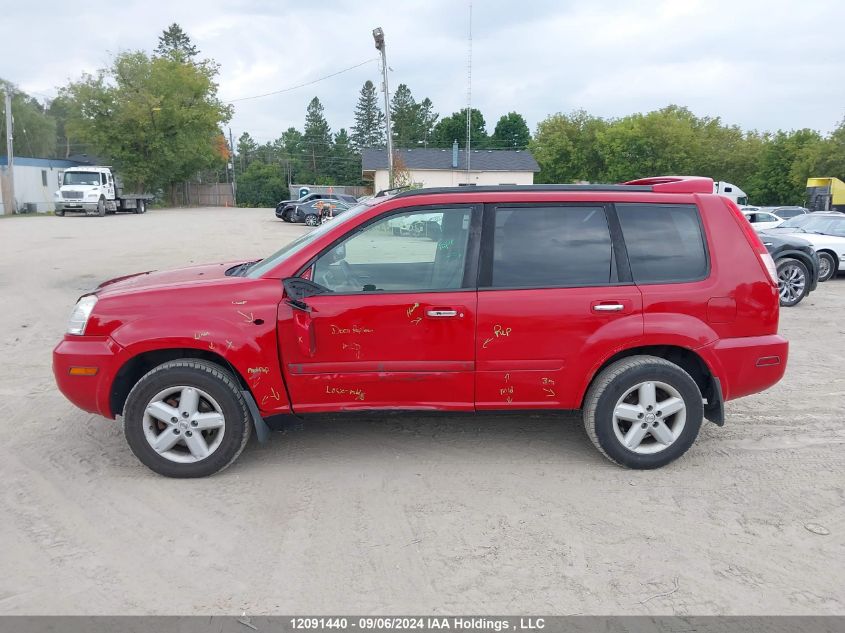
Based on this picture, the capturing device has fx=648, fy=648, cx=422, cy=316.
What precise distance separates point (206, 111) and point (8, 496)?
58.7 m

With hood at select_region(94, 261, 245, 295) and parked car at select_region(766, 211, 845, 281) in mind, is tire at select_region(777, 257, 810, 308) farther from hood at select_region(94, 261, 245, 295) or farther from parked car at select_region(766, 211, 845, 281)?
hood at select_region(94, 261, 245, 295)

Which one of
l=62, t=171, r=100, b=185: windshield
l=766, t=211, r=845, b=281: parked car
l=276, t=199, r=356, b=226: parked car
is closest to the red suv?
l=766, t=211, r=845, b=281: parked car

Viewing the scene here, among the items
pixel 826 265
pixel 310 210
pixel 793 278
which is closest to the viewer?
pixel 793 278

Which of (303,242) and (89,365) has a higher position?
(303,242)

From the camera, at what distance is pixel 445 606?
289 centimetres

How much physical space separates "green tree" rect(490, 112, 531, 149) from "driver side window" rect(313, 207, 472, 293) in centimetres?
9952

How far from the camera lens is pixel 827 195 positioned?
37.2 metres

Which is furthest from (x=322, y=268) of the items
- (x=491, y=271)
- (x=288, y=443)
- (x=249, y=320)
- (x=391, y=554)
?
(x=391, y=554)

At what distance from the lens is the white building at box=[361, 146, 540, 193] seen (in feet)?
182

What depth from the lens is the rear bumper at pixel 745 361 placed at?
418cm

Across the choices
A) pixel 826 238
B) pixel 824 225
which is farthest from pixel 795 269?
pixel 824 225

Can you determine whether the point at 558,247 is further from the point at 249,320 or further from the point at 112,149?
the point at 112,149

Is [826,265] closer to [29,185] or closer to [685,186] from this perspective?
[685,186]

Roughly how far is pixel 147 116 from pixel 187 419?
55949 millimetres
